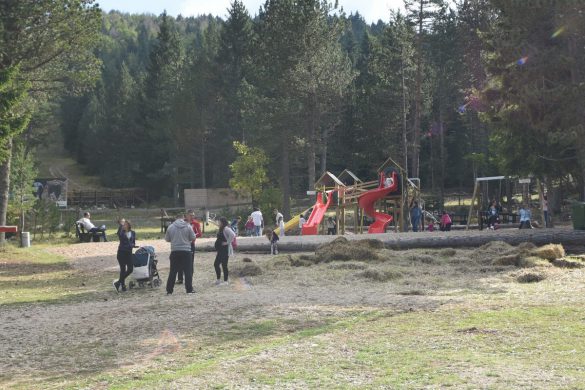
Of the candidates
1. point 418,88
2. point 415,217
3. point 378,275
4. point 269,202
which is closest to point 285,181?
point 269,202

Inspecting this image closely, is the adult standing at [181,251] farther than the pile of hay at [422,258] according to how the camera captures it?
No

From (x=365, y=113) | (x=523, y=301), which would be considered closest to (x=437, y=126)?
(x=365, y=113)

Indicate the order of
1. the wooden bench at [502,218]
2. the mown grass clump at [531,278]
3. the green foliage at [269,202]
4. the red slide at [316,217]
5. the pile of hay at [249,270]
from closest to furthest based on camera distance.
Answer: the mown grass clump at [531,278] → the pile of hay at [249,270] → the red slide at [316,217] → the wooden bench at [502,218] → the green foliage at [269,202]

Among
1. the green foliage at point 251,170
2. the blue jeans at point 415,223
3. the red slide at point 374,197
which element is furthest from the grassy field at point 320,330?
the green foliage at point 251,170

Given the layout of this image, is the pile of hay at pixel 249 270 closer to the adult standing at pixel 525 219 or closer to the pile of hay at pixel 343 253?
the pile of hay at pixel 343 253

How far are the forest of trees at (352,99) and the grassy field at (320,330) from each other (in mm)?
10724

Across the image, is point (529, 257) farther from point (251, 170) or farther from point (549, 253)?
point (251, 170)

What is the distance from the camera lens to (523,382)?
7.68 m

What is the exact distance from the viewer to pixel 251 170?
59344 millimetres

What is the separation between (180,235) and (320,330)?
6.00 m

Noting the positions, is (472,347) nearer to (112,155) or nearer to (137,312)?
Answer: (137,312)

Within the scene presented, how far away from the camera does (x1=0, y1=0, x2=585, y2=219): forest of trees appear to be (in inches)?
1075

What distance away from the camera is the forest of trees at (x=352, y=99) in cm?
2731

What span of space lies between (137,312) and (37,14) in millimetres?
19786
